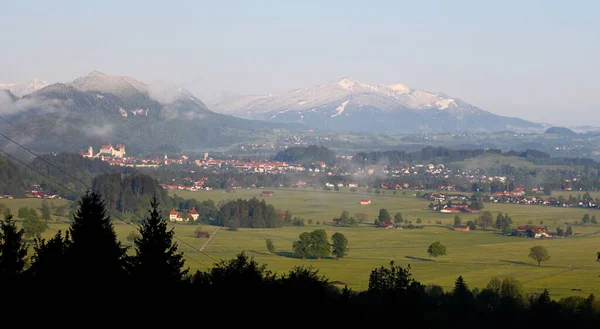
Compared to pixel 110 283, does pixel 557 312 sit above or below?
below

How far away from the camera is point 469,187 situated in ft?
462

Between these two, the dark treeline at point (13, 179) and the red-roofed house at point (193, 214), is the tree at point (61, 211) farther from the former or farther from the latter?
the dark treeline at point (13, 179)

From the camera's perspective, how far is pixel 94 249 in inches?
925

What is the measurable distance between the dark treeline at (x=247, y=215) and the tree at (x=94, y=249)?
57430 millimetres

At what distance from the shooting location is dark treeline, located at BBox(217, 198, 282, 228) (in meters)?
84.0

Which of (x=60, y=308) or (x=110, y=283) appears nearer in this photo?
(x=60, y=308)

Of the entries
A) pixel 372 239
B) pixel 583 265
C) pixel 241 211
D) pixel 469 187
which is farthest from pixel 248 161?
pixel 583 265

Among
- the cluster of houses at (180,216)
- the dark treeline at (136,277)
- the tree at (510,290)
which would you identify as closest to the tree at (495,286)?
the tree at (510,290)

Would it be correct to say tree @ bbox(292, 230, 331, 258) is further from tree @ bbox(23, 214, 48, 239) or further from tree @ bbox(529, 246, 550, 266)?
tree @ bbox(23, 214, 48, 239)

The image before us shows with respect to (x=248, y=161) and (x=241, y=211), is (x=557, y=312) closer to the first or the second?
(x=241, y=211)

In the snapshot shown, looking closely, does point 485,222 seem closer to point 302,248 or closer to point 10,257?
point 302,248

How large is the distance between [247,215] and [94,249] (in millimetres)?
62307

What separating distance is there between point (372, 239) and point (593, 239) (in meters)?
18.1

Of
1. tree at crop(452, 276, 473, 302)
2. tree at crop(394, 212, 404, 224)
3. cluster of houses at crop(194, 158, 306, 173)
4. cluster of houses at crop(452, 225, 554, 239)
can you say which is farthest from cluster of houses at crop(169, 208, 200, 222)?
cluster of houses at crop(194, 158, 306, 173)
